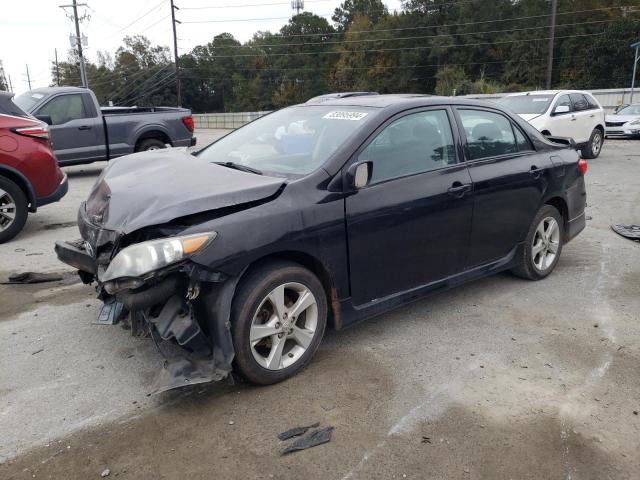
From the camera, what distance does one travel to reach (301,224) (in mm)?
3318

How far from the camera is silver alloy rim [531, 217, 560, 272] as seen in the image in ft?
16.8

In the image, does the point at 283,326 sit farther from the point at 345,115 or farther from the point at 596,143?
the point at 596,143

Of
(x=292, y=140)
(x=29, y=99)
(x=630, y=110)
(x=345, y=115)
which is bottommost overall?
(x=630, y=110)

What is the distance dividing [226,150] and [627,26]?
5927 centimetres

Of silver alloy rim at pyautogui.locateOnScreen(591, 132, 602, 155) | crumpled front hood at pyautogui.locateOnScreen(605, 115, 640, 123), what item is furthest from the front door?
crumpled front hood at pyautogui.locateOnScreen(605, 115, 640, 123)

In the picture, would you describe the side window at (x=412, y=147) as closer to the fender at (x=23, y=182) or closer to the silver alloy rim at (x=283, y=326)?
the silver alloy rim at (x=283, y=326)

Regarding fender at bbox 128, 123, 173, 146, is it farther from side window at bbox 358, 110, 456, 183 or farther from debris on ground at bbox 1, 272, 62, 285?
side window at bbox 358, 110, 456, 183

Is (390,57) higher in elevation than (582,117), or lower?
higher

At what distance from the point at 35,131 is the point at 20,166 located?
465mm

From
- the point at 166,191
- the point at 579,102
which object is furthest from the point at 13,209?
the point at 579,102

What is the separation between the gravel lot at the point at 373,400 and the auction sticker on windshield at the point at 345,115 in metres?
1.58

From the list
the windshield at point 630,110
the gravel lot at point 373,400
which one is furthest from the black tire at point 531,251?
the windshield at point 630,110

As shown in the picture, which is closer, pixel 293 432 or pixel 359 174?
pixel 293 432

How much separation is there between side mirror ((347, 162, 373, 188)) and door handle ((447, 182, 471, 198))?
93 cm
